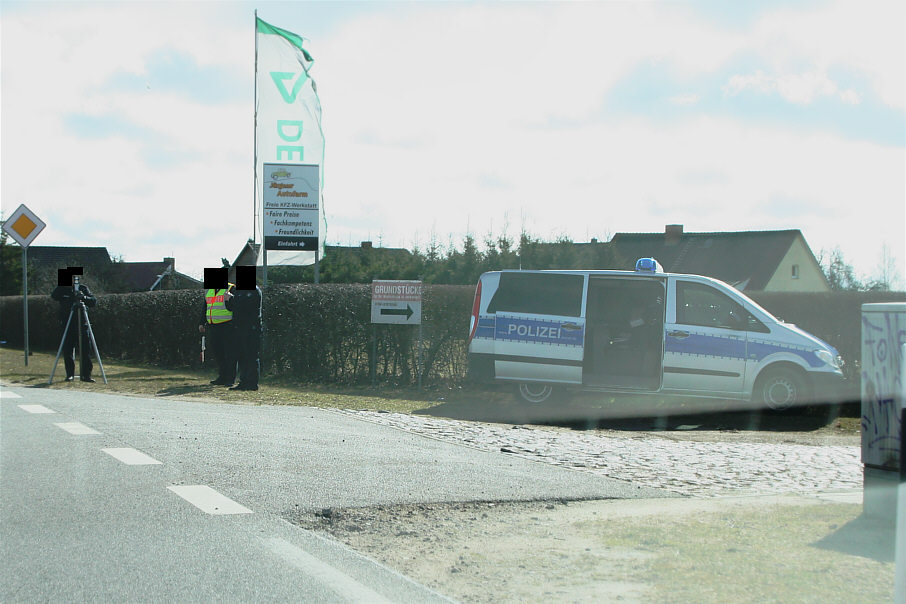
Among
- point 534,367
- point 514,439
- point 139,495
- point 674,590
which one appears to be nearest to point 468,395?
point 534,367

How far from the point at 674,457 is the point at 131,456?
488 centimetres

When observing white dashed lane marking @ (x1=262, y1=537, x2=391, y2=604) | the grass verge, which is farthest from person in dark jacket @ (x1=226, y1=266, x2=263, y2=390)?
white dashed lane marking @ (x1=262, y1=537, x2=391, y2=604)

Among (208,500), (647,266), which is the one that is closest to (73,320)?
(647,266)

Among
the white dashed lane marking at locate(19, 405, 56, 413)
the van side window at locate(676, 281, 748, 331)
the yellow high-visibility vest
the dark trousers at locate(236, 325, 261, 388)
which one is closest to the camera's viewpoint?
the white dashed lane marking at locate(19, 405, 56, 413)

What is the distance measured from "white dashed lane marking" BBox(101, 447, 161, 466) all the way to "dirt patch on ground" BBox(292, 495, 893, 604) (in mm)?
2204

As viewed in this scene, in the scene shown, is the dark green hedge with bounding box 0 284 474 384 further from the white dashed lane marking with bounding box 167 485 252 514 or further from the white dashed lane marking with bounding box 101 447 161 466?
the white dashed lane marking with bounding box 167 485 252 514

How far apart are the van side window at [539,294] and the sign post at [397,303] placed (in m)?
1.87

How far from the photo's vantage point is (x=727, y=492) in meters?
6.91

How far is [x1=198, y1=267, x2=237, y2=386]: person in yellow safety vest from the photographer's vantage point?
15180 millimetres

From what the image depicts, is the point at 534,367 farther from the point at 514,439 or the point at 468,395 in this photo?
the point at 514,439

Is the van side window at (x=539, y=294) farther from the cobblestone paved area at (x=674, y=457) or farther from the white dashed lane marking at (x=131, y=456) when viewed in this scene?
the white dashed lane marking at (x=131, y=456)

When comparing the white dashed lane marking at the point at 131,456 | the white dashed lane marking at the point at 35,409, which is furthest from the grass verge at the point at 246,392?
the white dashed lane marking at the point at 131,456

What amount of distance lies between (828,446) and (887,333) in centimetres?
A: 497

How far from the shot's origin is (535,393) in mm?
13469
